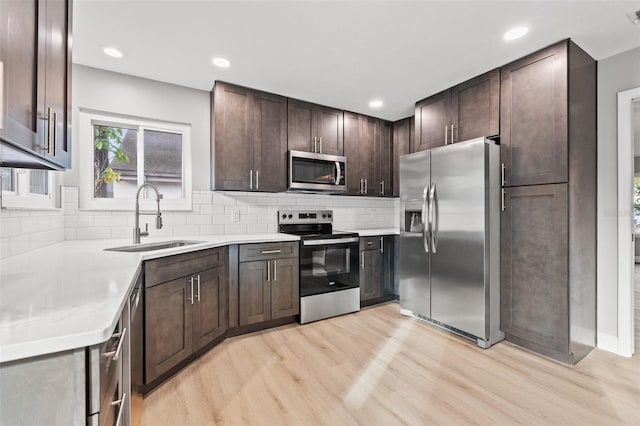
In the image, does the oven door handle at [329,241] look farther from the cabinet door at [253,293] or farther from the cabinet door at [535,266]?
the cabinet door at [535,266]

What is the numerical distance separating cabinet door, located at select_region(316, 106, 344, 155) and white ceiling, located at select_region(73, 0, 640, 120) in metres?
0.59

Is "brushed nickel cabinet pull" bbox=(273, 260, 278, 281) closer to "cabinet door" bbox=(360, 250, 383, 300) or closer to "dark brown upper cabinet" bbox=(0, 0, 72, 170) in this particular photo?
"cabinet door" bbox=(360, 250, 383, 300)

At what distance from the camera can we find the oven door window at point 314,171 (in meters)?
3.35

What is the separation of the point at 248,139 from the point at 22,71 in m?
2.22

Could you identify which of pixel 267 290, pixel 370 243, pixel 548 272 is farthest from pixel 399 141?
pixel 267 290

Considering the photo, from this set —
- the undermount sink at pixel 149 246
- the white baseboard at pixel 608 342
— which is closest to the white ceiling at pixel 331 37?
the undermount sink at pixel 149 246

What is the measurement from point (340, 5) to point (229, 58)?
1.10 meters

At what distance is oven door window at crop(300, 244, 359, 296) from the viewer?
10.1 ft

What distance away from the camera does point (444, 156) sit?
2828 millimetres

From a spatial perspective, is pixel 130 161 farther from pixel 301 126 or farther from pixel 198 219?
pixel 301 126

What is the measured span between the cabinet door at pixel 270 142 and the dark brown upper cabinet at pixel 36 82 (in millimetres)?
1859

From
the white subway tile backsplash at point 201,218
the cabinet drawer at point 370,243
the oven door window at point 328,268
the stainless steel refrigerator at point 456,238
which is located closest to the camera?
the white subway tile backsplash at point 201,218

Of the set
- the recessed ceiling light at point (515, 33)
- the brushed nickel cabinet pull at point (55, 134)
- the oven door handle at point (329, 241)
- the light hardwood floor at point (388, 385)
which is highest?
the recessed ceiling light at point (515, 33)

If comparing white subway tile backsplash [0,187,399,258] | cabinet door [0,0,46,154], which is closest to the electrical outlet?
white subway tile backsplash [0,187,399,258]
